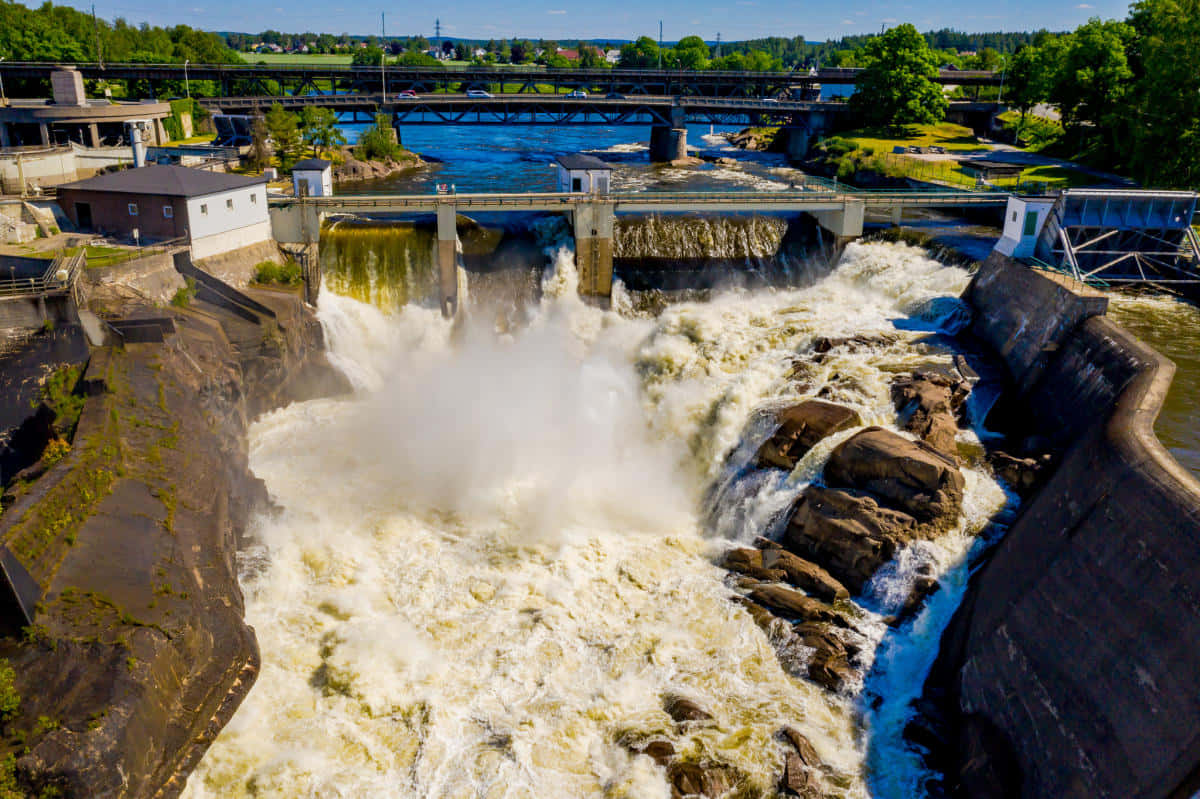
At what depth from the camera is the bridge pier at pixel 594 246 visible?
143 ft

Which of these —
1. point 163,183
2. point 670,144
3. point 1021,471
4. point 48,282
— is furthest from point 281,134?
point 1021,471

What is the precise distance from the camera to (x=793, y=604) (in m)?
25.0

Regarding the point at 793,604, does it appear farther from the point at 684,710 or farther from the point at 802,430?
the point at 802,430

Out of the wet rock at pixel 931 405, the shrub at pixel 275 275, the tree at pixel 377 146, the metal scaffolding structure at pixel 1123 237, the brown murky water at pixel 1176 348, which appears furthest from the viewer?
the tree at pixel 377 146

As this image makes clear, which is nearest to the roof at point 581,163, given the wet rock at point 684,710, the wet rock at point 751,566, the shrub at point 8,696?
the wet rock at point 751,566

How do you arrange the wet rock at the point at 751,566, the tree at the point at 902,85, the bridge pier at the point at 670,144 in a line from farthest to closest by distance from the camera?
the bridge pier at the point at 670,144 < the tree at the point at 902,85 < the wet rock at the point at 751,566

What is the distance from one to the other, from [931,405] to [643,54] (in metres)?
182

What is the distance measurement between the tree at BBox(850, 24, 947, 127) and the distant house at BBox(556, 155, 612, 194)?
48602 millimetres

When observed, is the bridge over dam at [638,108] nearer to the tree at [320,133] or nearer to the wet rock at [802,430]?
the tree at [320,133]

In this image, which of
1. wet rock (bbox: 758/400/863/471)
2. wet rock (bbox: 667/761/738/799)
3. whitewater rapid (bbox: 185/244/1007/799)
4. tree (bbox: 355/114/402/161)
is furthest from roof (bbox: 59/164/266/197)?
tree (bbox: 355/114/402/161)

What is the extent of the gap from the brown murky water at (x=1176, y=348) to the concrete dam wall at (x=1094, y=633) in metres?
1.84

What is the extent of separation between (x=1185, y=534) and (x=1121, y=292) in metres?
24.1

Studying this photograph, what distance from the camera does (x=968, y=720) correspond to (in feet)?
68.9

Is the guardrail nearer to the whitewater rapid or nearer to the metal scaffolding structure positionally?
the whitewater rapid
